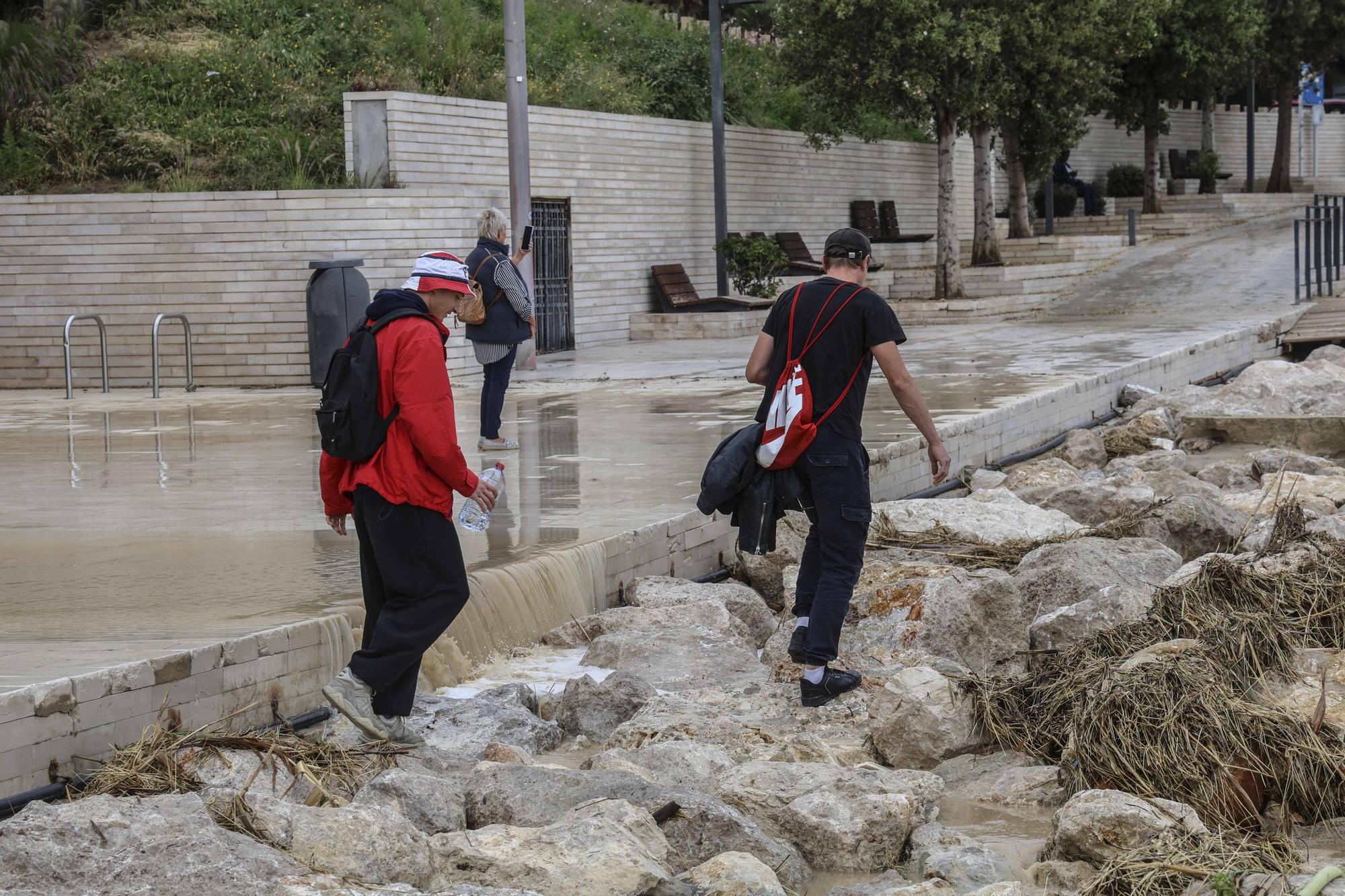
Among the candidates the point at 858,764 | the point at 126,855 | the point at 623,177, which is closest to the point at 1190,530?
the point at 858,764

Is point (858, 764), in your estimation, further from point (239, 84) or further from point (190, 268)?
point (239, 84)

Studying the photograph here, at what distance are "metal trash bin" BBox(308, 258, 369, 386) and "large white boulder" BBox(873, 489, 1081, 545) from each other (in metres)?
7.08

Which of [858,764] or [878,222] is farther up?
[878,222]

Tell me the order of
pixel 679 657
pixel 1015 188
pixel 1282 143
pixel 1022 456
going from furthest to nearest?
pixel 1282 143
pixel 1015 188
pixel 1022 456
pixel 679 657

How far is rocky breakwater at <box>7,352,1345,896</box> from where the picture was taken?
153 inches

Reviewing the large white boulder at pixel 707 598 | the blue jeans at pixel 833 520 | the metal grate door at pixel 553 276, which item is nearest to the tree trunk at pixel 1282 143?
the metal grate door at pixel 553 276

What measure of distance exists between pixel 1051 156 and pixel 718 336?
10.7m

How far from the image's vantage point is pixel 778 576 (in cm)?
820

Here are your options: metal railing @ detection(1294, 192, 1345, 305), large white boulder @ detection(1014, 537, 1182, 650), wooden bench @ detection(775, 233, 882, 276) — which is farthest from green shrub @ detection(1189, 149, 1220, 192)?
large white boulder @ detection(1014, 537, 1182, 650)

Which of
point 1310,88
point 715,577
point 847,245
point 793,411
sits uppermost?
point 1310,88

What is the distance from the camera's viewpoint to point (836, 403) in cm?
564

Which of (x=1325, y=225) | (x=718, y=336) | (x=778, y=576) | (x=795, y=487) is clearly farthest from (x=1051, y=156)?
(x=795, y=487)

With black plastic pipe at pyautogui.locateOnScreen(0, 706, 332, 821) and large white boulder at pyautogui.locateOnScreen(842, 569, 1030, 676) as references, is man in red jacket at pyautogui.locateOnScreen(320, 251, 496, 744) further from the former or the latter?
large white boulder at pyautogui.locateOnScreen(842, 569, 1030, 676)

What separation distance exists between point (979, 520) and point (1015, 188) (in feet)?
77.3
